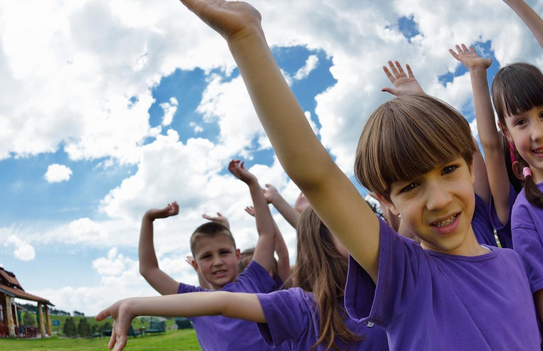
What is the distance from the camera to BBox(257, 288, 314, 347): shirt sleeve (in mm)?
2422

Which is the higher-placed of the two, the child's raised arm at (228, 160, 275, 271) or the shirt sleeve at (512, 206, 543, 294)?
the child's raised arm at (228, 160, 275, 271)

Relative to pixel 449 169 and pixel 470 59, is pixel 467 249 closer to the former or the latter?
pixel 449 169

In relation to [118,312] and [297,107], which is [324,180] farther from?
[118,312]

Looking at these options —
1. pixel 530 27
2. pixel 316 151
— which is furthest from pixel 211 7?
pixel 530 27

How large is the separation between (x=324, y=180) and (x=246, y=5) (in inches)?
21.4

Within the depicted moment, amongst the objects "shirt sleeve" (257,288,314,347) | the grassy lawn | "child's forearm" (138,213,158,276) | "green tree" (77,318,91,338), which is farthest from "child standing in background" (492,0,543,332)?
"green tree" (77,318,91,338)

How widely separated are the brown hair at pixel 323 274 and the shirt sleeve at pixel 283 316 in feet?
0.31

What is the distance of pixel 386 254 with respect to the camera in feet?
4.94

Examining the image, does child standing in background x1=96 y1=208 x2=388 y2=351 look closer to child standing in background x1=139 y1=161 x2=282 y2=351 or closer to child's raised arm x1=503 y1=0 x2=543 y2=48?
child standing in background x1=139 y1=161 x2=282 y2=351

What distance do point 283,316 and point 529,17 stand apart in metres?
2.44

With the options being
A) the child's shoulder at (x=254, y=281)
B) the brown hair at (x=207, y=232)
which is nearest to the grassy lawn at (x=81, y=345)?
the brown hair at (x=207, y=232)

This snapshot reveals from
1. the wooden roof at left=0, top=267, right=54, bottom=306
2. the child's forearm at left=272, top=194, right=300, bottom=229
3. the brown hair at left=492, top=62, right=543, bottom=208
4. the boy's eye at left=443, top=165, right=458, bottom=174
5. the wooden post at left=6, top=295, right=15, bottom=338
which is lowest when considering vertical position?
the boy's eye at left=443, top=165, right=458, bottom=174

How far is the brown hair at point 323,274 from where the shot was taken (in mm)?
2559

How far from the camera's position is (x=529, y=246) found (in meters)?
2.21
